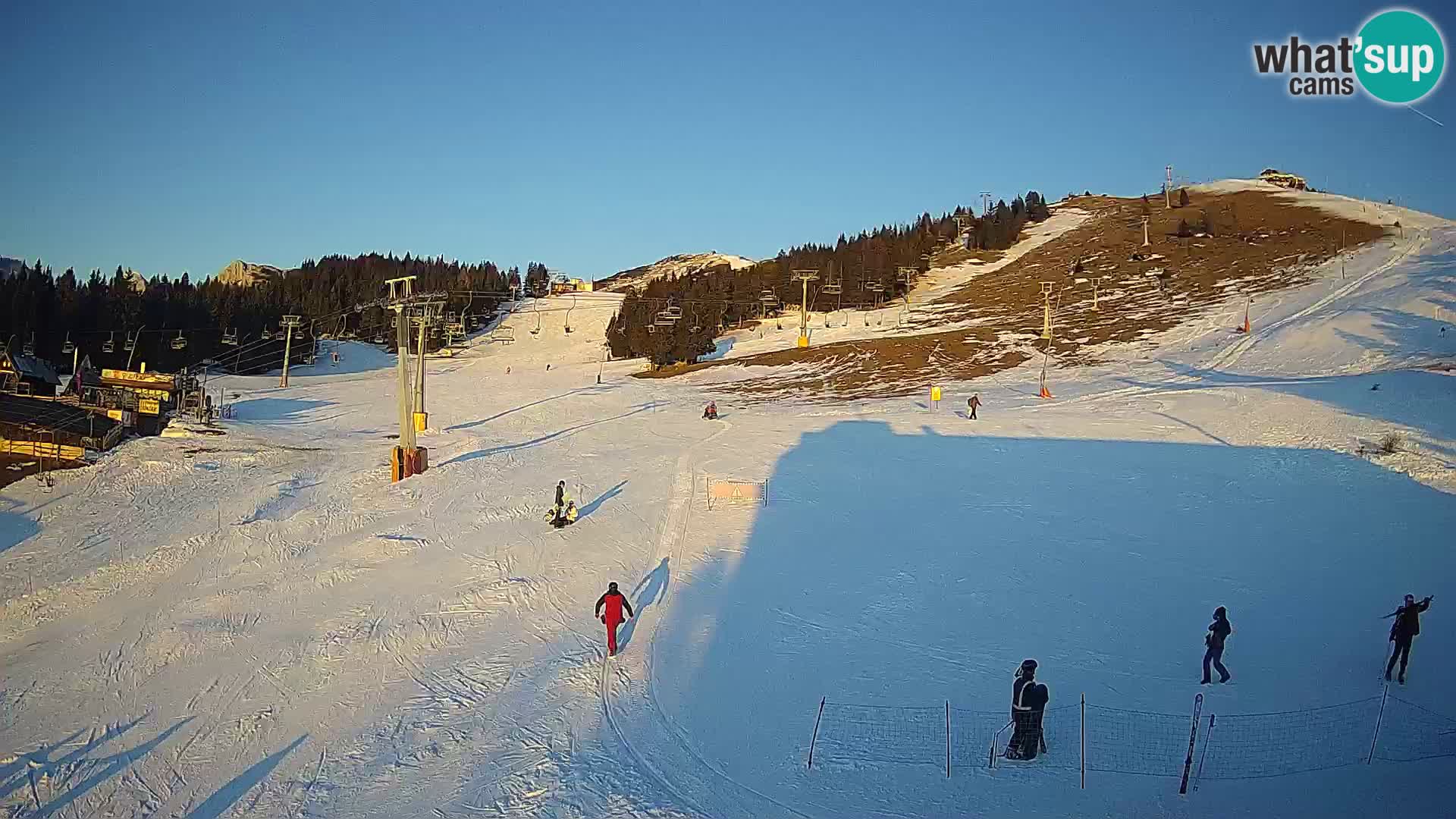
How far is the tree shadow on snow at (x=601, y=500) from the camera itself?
22.7m

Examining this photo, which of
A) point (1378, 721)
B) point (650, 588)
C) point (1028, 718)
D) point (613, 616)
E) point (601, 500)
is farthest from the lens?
point (601, 500)

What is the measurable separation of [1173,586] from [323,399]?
48.2 meters

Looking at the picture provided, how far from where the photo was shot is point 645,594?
16.6m

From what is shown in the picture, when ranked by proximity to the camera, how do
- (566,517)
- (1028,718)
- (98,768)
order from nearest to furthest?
(1028,718) → (98,768) → (566,517)

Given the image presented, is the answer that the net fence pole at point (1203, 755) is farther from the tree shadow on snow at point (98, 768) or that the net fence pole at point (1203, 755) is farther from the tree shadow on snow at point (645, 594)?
the tree shadow on snow at point (98, 768)

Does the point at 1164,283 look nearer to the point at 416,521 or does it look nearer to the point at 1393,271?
the point at 1393,271

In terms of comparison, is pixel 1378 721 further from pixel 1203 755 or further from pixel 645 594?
pixel 645 594

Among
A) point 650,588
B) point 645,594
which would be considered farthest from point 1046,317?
point 645,594

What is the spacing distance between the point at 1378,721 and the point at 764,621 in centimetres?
832

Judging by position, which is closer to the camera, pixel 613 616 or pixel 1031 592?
pixel 613 616

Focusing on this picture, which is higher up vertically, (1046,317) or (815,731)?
(1046,317)

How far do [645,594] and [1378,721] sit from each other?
11.0m

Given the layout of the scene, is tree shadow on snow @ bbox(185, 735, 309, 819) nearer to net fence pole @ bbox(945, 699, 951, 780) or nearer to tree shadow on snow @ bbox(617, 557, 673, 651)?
tree shadow on snow @ bbox(617, 557, 673, 651)

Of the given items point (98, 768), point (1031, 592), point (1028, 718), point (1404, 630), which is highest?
point (1404, 630)
